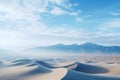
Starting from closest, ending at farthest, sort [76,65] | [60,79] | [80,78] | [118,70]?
[60,79]
[80,78]
[118,70]
[76,65]

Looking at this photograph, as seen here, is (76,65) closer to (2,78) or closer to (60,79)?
(2,78)

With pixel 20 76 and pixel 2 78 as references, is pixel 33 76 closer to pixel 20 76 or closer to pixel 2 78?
pixel 20 76

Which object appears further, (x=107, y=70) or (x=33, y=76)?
(x=107, y=70)

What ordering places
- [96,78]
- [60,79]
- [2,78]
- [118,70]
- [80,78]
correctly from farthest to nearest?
[118,70] → [2,78] → [96,78] → [80,78] → [60,79]

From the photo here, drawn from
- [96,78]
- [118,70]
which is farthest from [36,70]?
[118,70]

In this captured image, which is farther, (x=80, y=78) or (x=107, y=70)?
(x=107, y=70)

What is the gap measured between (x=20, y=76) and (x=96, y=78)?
15.3m

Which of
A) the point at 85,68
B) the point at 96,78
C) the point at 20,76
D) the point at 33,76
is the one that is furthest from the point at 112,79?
the point at 85,68

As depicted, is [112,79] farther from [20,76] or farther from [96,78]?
Answer: [20,76]

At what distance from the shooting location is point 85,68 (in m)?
71.0

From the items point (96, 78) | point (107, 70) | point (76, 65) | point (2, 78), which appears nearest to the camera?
point (96, 78)

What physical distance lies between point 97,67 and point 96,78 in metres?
31.2

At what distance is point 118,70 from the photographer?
63.3 m

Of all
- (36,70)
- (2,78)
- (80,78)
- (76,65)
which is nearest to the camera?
(80,78)
